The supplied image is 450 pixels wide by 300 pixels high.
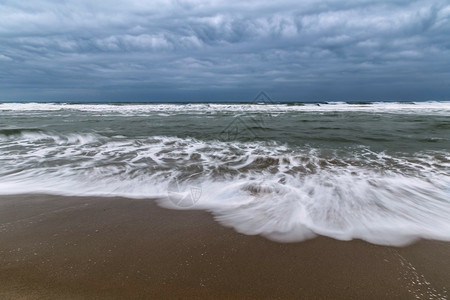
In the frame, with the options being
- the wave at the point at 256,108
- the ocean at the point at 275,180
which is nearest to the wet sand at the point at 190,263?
the ocean at the point at 275,180

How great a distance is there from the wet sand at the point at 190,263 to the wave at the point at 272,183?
34cm

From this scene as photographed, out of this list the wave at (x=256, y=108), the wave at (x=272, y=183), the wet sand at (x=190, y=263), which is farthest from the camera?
the wave at (x=256, y=108)

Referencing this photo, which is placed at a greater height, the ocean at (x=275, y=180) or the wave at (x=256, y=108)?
the ocean at (x=275, y=180)

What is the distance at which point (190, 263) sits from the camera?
2379 mm

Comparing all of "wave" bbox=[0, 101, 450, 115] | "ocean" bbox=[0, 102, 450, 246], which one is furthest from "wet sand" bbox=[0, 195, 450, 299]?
"wave" bbox=[0, 101, 450, 115]

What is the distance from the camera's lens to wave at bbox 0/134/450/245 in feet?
10.5

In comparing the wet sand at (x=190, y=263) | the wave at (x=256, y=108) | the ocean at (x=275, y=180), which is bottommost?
the wave at (x=256, y=108)

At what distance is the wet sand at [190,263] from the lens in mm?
→ 2033

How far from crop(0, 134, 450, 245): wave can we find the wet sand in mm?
336

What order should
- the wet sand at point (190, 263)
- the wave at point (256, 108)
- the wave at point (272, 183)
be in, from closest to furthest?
the wet sand at point (190, 263)
the wave at point (272, 183)
the wave at point (256, 108)

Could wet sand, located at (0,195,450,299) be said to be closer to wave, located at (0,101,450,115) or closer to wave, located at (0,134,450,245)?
wave, located at (0,134,450,245)

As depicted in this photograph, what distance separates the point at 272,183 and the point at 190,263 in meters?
2.60

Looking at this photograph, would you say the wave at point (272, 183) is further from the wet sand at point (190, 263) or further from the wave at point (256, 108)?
the wave at point (256, 108)

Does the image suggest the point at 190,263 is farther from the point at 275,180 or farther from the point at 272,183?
the point at 275,180
